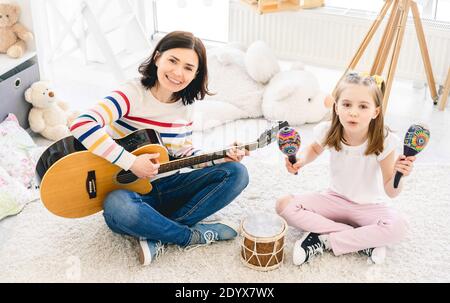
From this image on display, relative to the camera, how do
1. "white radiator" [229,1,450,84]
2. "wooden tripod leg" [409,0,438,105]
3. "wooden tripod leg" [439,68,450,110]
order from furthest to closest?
"white radiator" [229,1,450,84]
"wooden tripod leg" [439,68,450,110]
"wooden tripod leg" [409,0,438,105]

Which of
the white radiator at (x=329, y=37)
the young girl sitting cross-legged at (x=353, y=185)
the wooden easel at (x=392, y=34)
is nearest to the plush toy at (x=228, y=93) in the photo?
the white radiator at (x=329, y=37)

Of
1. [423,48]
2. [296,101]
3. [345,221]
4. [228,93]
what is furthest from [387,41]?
[345,221]

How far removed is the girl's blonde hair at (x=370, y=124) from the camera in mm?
1865

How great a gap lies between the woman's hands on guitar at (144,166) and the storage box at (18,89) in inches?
38.0

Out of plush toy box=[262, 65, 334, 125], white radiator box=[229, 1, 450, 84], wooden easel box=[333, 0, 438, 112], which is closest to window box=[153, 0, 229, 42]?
white radiator box=[229, 1, 450, 84]

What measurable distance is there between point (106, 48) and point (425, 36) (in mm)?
1610

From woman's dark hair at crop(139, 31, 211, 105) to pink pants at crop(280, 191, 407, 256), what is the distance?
1.61 feet

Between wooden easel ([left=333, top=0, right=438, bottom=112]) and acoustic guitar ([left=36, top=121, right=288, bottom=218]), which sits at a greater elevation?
wooden easel ([left=333, top=0, right=438, bottom=112])

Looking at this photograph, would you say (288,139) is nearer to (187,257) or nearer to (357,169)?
(357,169)

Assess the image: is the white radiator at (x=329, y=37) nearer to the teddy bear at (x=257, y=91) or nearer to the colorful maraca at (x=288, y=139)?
the teddy bear at (x=257, y=91)

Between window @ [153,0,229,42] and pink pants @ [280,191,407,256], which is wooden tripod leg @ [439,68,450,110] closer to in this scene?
pink pants @ [280,191,407,256]

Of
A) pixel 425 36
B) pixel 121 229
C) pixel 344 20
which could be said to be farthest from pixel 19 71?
pixel 425 36

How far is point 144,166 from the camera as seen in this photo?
1860 mm

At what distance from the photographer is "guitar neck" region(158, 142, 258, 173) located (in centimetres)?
190
